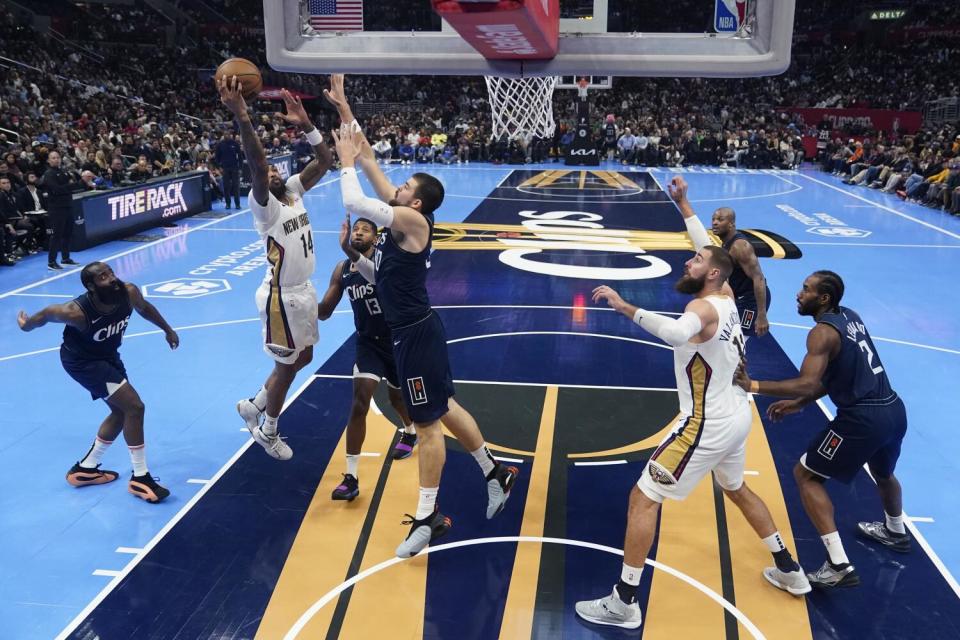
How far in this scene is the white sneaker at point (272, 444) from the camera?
230 inches

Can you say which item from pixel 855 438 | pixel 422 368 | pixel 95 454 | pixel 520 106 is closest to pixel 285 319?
pixel 422 368

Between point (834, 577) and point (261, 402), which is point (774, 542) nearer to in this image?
point (834, 577)

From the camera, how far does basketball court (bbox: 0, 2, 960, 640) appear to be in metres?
4.32

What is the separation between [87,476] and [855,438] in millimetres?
4987

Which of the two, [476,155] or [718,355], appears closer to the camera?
[718,355]

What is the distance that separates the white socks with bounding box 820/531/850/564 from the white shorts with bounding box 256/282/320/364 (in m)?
3.65

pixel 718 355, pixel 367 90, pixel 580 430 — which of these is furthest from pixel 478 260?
pixel 367 90

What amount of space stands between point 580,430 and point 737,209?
12.9 m

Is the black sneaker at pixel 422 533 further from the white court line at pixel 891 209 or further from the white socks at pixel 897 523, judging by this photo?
the white court line at pixel 891 209

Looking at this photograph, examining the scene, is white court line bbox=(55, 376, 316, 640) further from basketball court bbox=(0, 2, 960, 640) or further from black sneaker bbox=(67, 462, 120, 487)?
black sneaker bbox=(67, 462, 120, 487)

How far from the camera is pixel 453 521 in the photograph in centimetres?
521

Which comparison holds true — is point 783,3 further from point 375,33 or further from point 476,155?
point 476,155

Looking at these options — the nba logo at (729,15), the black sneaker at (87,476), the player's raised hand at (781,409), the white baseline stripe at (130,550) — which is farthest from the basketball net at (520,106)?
the white baseline stripe at (130,550)

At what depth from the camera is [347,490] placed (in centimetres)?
546
